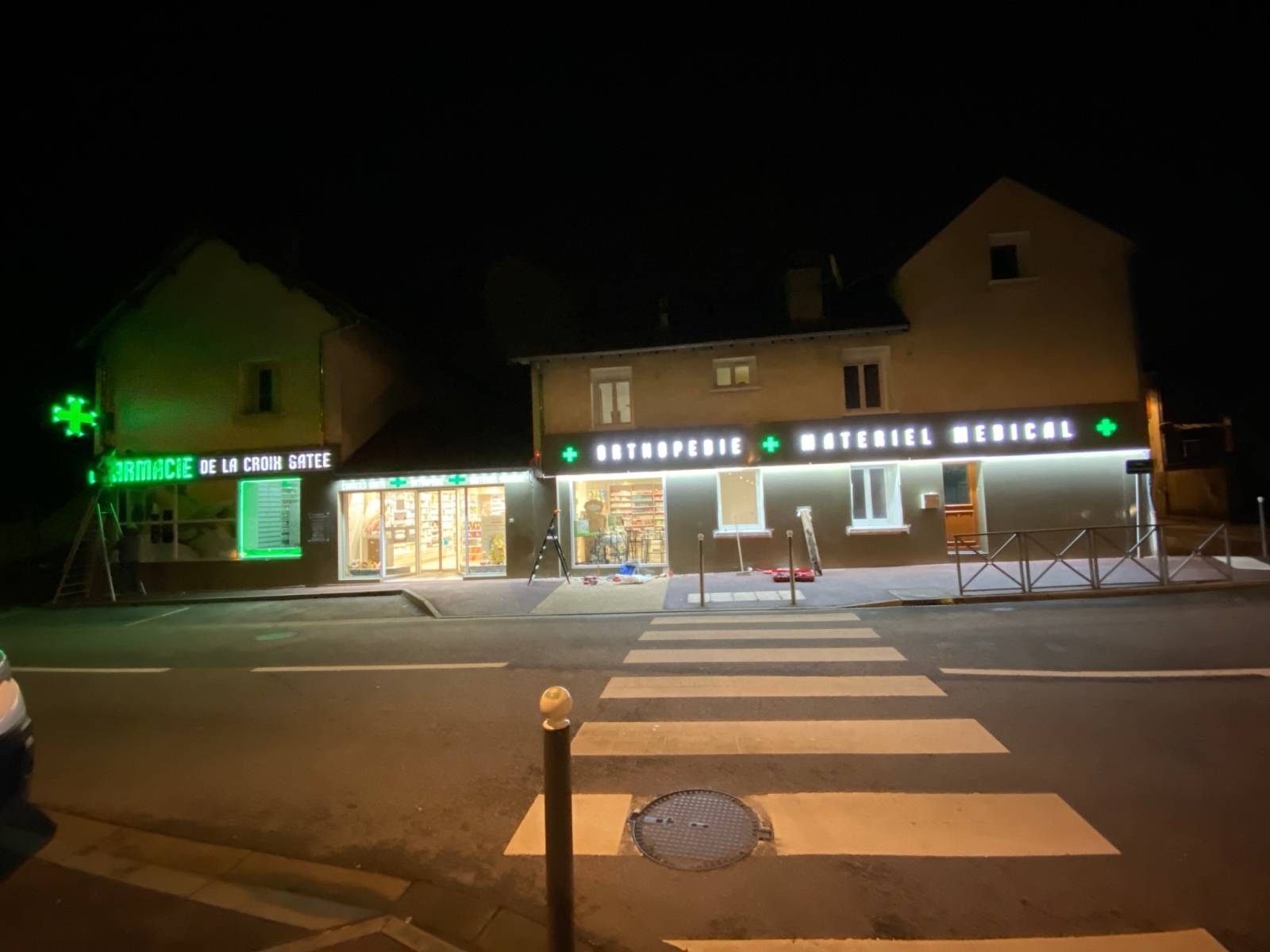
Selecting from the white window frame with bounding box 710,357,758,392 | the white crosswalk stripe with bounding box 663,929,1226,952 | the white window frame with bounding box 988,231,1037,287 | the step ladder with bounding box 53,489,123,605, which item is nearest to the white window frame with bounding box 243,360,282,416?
the step ladder with bounding box 53,489,123,605

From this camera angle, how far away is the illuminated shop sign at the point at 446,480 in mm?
15406

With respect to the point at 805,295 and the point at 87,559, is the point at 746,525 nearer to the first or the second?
the point at 805,295

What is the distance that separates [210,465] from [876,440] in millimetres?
16785

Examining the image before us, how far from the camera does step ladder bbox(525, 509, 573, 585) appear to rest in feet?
48.2

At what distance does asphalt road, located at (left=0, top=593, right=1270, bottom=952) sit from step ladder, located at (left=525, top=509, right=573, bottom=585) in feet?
17.8

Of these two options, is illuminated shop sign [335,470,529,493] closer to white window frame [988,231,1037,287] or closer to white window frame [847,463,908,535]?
white window frame [847,463,908,535]

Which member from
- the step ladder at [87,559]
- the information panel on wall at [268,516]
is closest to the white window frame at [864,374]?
the information panel on wall at [268,516]

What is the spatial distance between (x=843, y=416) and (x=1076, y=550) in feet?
20.2

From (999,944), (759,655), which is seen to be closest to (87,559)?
(759,655)

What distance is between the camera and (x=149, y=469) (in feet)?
53.2

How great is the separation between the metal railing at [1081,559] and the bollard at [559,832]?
30.4 ft

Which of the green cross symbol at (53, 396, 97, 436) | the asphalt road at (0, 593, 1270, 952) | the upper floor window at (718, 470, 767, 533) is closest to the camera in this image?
the asphalt road at (0, 593, 1270, 952)

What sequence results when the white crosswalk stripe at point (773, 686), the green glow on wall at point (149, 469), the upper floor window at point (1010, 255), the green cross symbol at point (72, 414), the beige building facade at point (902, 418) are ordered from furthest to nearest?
the green glow on wall at point (149, 469), the upper floor window at point (1010, 255), the beige building facade at point (902, 418), the green cross symbol at point (72, 414), the white crosswalk stripe at point (773, 686)

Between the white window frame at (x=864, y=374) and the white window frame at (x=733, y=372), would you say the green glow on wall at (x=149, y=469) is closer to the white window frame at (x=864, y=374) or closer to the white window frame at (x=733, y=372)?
the white window frame at (x=733, y=372)
